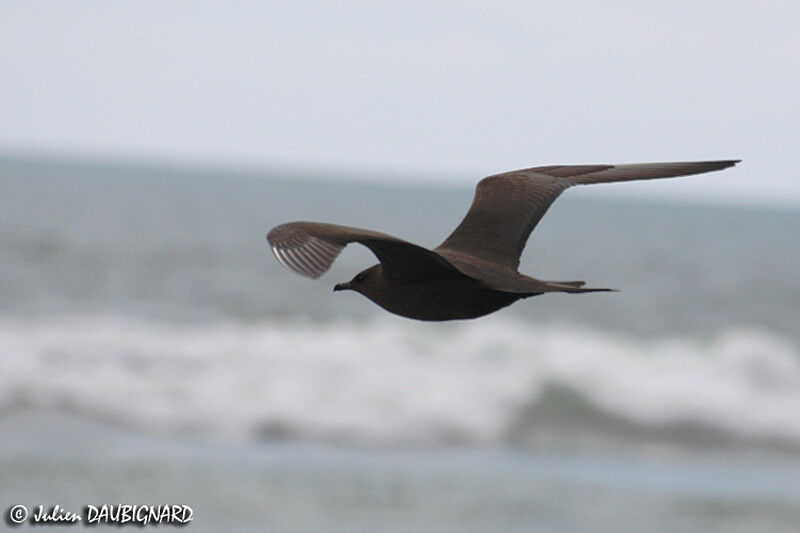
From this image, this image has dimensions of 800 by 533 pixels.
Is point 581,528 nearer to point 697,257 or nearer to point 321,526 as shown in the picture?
point 321,526

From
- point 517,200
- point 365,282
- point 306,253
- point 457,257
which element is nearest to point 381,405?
point 517,200

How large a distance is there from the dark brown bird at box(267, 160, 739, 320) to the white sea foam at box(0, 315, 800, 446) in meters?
8.87

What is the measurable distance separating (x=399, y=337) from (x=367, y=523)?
24.0 ft

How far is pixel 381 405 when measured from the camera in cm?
1494

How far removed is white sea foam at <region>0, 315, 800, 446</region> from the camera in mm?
14383

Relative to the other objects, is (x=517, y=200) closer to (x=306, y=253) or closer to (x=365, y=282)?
(x=365, y=282)

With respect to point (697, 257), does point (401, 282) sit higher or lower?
higher

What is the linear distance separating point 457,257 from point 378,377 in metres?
11.7

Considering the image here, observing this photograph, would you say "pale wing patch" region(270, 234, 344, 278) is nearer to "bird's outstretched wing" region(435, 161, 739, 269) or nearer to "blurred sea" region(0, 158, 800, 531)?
"bird's outstretched wing" region(435, 161, 739, 269)

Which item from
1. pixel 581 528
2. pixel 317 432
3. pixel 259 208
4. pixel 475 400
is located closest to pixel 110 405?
pixel 317 432

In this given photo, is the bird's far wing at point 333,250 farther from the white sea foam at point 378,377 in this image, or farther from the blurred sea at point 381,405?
the white sea foam at point 378,377

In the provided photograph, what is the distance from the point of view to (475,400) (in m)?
15.3

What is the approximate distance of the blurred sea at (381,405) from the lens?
37.0 ft

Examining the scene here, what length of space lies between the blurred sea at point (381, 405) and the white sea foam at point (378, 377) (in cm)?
4
